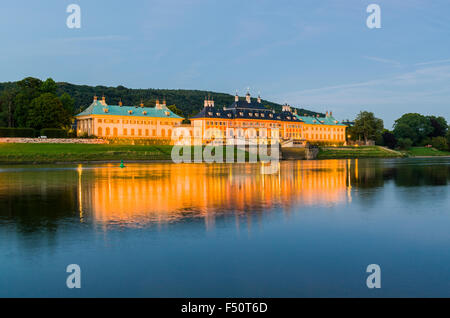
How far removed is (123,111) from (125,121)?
2.45 meters

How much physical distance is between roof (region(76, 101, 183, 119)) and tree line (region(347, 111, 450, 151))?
49649mm

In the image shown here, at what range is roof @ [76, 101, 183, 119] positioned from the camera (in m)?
95.4

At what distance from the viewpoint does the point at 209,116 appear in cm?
10850

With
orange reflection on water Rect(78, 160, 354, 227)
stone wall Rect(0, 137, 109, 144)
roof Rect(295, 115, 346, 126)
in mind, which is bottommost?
orange reflection on water Rect(78, 160, 354, 227)

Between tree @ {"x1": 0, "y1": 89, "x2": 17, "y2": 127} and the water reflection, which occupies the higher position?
tree @ {"x1": 0, "y1": 89, "x2": 17, "y2": 127}

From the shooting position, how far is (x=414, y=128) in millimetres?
129125

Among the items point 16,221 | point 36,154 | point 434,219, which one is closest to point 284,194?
point 434,219

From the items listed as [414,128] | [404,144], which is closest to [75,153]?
[404,144]

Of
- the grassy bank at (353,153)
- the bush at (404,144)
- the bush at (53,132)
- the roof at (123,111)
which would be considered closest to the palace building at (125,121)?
the roof at (123,111)

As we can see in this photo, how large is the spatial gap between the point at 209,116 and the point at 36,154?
54.7m

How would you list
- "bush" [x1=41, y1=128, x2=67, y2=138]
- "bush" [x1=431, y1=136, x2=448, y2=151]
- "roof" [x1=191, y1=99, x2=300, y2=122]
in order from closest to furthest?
"bush" [x1=41, y1=128, x2=67, y2=138], "roof" [x1=191, y1=99, x2=300, y2=122], "bush" [x1=431, y1=136, x2=448, y2=151]

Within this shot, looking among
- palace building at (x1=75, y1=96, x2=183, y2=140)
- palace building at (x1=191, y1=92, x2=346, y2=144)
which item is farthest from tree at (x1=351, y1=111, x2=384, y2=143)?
palace building at (x1=75, y1=96, x2=183, y2=140)

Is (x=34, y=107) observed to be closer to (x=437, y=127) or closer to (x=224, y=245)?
(x=224, y=245)

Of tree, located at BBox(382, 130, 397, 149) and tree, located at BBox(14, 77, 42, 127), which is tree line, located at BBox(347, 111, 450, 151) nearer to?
tree, located at BBox(382, 130, 397, 149)
